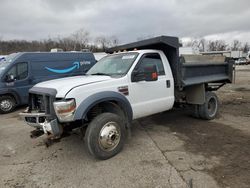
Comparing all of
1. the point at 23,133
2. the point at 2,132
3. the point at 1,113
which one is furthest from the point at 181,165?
the point at 1,113

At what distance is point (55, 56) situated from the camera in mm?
10656

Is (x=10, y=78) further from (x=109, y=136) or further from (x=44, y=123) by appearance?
(x=109, y=136)

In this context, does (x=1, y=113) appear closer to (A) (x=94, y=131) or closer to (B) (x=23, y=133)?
(B) (x=23, y=133)

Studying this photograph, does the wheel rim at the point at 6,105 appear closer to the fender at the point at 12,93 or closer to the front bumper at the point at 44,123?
the fender at the point at 12,93

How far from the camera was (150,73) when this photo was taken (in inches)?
188

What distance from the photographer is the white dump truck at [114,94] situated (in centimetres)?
389

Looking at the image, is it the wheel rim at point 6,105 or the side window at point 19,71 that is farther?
the side window at point 19,71

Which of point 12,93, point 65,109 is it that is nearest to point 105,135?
point 65,109

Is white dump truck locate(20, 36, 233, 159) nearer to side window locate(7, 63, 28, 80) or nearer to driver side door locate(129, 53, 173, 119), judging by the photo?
driver side door locate(129, 53, 173, 119)

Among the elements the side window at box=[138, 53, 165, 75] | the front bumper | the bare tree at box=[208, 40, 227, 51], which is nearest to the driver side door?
the side window at box=[138, 53, 165, 75]

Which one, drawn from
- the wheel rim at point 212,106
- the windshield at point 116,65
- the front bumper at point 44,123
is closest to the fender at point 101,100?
the front bumper at point 44,123

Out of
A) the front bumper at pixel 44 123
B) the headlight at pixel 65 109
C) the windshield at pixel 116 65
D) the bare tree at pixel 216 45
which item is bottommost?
the front bumper at pixel 44 123

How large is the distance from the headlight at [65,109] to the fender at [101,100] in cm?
9

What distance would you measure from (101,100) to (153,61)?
173 cm
